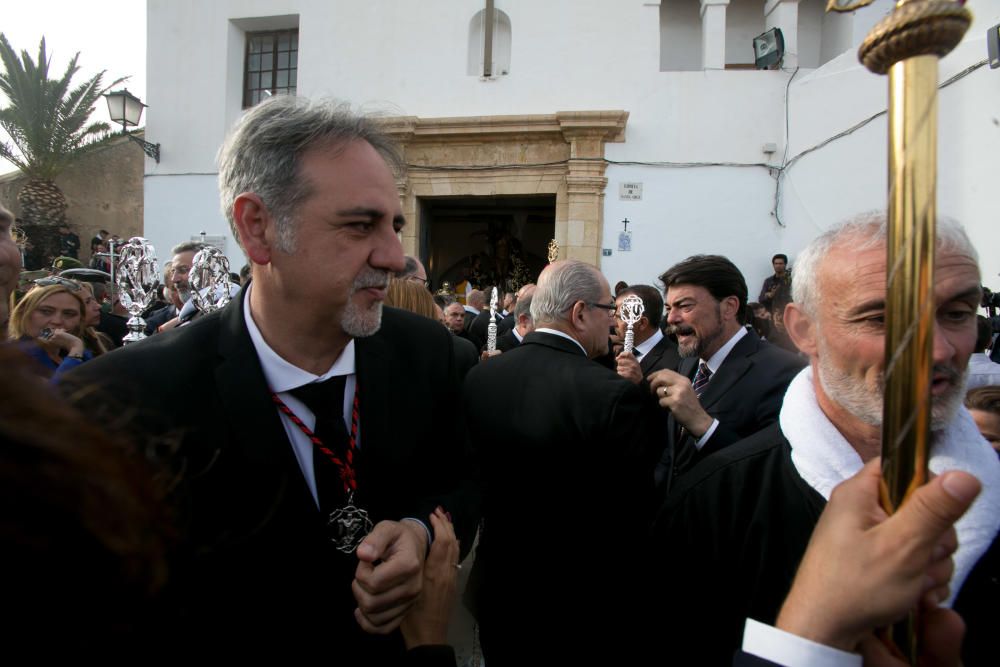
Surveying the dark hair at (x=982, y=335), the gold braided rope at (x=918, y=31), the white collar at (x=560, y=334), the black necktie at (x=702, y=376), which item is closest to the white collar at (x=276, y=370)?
the gold braided rope at (x=918, y=31)

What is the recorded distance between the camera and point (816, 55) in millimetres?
11602

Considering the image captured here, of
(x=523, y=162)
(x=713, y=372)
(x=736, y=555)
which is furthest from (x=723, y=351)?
(x=523, y=162)

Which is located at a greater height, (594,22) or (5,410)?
(594,22)

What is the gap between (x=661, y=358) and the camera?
410 centimetres

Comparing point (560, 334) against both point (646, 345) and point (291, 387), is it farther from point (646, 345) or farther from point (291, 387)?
point (646, 345)

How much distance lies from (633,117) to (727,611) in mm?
→ 10920

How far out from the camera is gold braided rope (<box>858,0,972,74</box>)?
59 centimetres

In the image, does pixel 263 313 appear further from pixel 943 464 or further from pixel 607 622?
pixel 607 622

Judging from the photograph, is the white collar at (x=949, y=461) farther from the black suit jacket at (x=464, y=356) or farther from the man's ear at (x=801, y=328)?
the black suit jacket at (x=464, y=356)

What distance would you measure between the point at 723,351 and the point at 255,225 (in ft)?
7.85

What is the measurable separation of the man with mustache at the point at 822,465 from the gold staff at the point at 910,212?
645 mm

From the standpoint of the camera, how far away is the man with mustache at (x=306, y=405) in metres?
1.25

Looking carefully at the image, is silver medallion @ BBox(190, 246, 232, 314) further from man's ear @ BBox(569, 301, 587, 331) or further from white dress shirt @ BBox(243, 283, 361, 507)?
man's ear @ BBox(569, 301, 587, 331)

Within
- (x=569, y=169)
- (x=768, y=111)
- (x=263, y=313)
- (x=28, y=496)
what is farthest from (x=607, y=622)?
(x=768, y=111)
